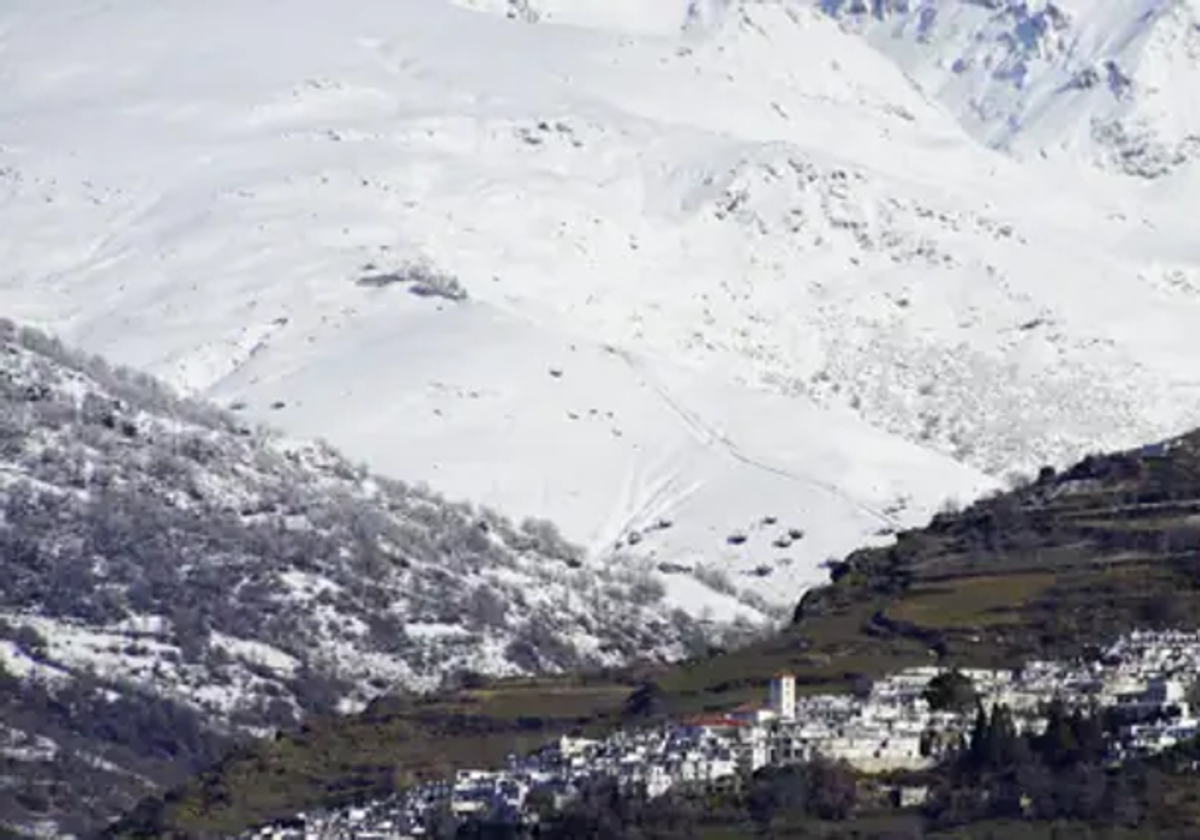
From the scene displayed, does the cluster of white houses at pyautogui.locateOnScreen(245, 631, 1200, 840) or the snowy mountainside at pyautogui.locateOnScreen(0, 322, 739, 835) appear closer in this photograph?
the cluster of white houses at pyautogui.locateOnScreen(245, 631, 1200, 840)

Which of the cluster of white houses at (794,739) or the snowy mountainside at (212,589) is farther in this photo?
the snowy mountainside at (212,589)

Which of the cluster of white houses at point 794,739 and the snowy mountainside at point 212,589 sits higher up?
the cluster of white houses at point 794,739

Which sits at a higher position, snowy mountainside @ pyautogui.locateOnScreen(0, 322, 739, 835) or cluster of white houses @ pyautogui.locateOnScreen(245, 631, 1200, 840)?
cluster of white houses @ pyautogui.locateOnScreen(245, 631, 1200, 840)

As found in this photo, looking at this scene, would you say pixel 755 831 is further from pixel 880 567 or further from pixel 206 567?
pixel 206 567

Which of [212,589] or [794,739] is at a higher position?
[794,739]
